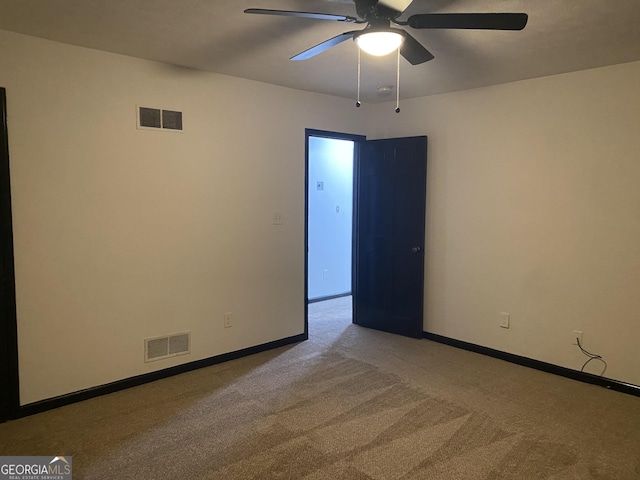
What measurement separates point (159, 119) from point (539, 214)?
10.4 ft

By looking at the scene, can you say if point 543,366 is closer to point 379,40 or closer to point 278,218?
point 278,218

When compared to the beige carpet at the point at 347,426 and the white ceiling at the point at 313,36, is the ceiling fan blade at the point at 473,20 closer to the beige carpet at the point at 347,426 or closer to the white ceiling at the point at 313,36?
the white ceiling at the point at 313,36

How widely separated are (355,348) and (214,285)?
1469mm

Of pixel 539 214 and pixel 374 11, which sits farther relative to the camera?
pixel 539 214

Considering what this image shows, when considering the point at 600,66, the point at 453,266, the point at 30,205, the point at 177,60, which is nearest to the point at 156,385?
the point at 30,205

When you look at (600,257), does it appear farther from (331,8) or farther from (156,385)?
(156,385)

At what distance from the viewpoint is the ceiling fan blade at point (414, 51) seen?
7.48ft

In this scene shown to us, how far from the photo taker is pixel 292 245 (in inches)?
170

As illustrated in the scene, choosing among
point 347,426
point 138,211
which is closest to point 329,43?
point 138,211

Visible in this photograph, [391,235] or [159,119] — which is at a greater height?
[159,119]

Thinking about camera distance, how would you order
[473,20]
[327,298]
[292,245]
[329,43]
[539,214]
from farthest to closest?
[327,298] → [292,245] → [539,214] → [329,43] → [473,20]

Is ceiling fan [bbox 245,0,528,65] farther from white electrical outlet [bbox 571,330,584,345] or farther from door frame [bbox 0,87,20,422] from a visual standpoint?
white electrical outlet [bbox 571,330,584,345]

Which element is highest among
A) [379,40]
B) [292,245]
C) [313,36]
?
[313,36]

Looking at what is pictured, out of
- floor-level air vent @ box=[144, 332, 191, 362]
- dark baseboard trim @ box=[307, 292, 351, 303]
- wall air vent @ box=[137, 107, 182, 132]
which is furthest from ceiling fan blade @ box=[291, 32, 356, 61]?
dark baseboard trim @ box=[307, 292, 351, 303]
